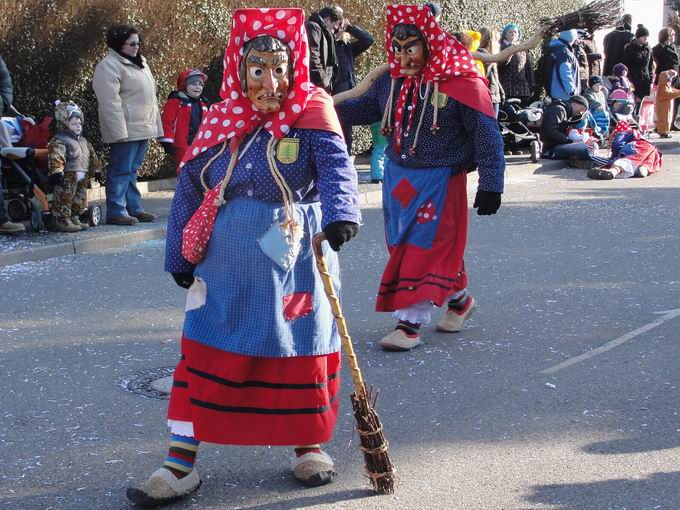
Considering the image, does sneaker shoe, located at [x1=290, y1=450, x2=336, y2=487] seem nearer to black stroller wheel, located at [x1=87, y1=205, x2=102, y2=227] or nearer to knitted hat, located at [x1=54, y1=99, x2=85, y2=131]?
knitted hat, located at [x1=54, y1=99, x2=85, y2=131]

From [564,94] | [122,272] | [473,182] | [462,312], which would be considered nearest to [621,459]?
[462,312]

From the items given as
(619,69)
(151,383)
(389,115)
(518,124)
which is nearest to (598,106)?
(518,124)

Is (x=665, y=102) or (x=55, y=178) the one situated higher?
(x=55, y=178)

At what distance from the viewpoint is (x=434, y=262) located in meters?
6.45

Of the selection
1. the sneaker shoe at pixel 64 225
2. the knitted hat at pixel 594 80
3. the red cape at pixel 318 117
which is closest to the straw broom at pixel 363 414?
the red cape at pixel 318 117

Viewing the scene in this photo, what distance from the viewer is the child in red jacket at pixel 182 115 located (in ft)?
39.0

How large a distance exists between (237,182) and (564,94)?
14.0 meters

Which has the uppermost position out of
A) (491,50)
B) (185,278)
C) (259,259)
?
(491,50)

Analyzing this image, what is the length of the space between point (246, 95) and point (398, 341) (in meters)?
2.42

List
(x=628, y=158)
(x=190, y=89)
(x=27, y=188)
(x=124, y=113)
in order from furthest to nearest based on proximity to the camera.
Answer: (x=628, y=158)
(x=190, y=89)
(x=124, y=113)
(x=27, y=188)

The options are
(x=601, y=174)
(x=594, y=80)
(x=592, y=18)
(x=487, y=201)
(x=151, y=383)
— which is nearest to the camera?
(x=151, y=383)

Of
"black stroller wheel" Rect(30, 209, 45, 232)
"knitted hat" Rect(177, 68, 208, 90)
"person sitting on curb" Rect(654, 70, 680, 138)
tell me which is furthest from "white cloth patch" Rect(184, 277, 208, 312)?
"person sitting on curb" Rect(654, 70, 680, 138)

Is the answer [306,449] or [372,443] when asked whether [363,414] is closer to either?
[372,443]

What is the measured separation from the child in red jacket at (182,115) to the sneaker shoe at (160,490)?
792 centimetres
